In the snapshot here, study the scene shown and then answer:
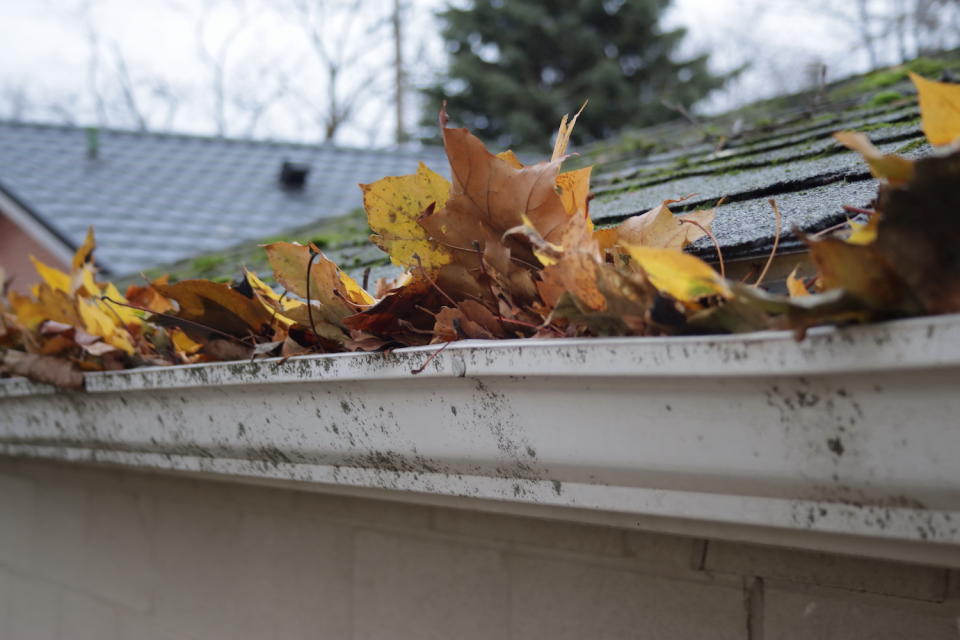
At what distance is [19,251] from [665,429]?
32.4 feet

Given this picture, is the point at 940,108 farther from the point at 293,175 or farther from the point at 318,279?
the point at 293,175

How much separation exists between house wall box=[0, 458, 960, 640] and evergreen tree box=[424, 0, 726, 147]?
1376cm

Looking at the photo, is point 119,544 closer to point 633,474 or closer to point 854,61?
point 633,474

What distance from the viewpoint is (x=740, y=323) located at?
0.74m

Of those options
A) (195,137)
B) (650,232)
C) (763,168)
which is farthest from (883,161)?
(195,137)

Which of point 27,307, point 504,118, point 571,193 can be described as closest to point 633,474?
point 571,193

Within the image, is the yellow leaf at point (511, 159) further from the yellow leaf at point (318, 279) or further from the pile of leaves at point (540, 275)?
the yellow leaf at point (318, 279)

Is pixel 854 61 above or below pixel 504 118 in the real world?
above

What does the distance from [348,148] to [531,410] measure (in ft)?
36.3

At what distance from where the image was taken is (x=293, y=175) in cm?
991

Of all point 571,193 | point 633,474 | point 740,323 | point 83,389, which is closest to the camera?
point 740,323

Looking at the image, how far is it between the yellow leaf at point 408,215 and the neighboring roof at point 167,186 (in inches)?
252

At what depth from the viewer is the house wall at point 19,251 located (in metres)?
8.70

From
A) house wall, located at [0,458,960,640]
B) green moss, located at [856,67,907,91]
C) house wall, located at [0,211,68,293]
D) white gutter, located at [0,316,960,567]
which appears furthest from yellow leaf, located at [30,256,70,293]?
house wall, located at [0,211,68,293]
